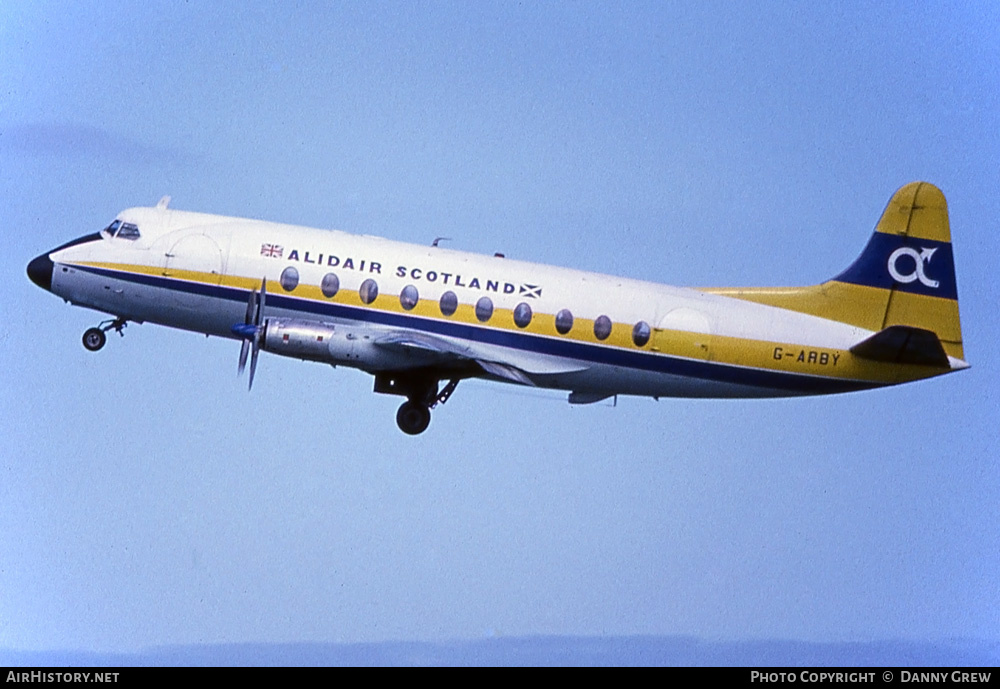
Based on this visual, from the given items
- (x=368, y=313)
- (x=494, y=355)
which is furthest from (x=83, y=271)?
(x=494, y=355)

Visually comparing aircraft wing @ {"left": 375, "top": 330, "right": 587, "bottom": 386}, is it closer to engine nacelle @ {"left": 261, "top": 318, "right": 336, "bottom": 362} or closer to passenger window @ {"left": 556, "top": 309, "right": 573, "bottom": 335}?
passenger window @ {"left": 556, "top": 309, "right": 573, "bottom": 335}

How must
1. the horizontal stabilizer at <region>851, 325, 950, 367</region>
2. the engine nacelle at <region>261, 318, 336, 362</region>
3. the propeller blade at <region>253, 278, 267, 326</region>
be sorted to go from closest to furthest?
the engine nacelle at <region>261, 318, 336, 362</region>, the horizontal stabilizer at <region>851, 325, 950, 367</region>, the propeller blade at <region>253, 278, 267, 326</region>

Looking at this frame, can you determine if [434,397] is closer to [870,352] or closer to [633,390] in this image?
[633,390]

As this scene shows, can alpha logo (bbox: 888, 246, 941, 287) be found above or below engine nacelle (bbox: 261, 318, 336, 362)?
above

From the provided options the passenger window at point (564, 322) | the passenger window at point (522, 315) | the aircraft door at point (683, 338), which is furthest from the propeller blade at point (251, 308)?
the aircraft door at point (683, 338)

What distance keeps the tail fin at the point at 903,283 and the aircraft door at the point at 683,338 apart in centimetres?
161

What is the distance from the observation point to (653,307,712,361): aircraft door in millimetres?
39531

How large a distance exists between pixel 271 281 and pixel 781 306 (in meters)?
11.0

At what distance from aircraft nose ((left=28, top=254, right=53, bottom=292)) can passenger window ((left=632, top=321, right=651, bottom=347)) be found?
12.9 metres

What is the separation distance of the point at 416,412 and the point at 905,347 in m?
10.3

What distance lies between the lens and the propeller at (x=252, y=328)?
124 ft

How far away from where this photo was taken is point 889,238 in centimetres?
4044

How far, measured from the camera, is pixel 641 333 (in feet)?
130

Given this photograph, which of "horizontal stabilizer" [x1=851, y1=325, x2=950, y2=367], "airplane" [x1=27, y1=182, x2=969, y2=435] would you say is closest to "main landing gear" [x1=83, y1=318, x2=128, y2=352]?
"airplane" [x1=27, y1=182, x2=969, y2=435]
